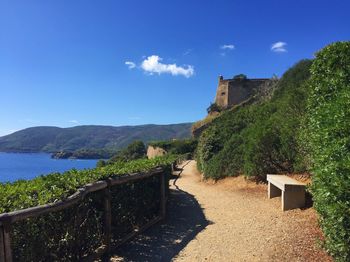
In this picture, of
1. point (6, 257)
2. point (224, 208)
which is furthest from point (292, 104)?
point (6, 257)

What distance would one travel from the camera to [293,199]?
27.3 feet

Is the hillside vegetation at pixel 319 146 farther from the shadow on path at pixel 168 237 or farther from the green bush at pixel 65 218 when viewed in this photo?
the green bush at pixel 65 218

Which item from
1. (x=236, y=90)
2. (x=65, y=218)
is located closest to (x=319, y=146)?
(x=65, y=218)

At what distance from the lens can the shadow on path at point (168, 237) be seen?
239 inches

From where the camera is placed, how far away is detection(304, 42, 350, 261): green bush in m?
4.09

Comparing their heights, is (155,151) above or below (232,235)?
above

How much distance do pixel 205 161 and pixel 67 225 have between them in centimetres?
1437

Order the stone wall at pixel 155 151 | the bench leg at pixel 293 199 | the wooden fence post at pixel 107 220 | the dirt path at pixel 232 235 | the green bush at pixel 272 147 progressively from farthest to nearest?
the stone wall at pixel 155 151 < the green bush at pixel 272 147 < the bench leg at pixel 293 199 < the wooden fence post at pixel 107 220 < the dirt path at pixel 232 235

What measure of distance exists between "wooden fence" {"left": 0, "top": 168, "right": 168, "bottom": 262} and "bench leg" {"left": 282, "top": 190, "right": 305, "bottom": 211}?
2730 mm

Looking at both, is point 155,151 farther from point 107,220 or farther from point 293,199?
point 107,220

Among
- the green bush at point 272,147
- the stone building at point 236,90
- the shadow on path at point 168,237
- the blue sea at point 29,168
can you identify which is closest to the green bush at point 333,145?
the shadow on path at point 168,237

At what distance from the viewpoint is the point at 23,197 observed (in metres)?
4.55

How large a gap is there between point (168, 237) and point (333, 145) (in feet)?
12.0

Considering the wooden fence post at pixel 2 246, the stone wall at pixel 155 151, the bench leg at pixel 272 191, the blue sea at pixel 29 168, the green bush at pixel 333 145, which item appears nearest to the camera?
the wooden fence post at pixel 2 246
